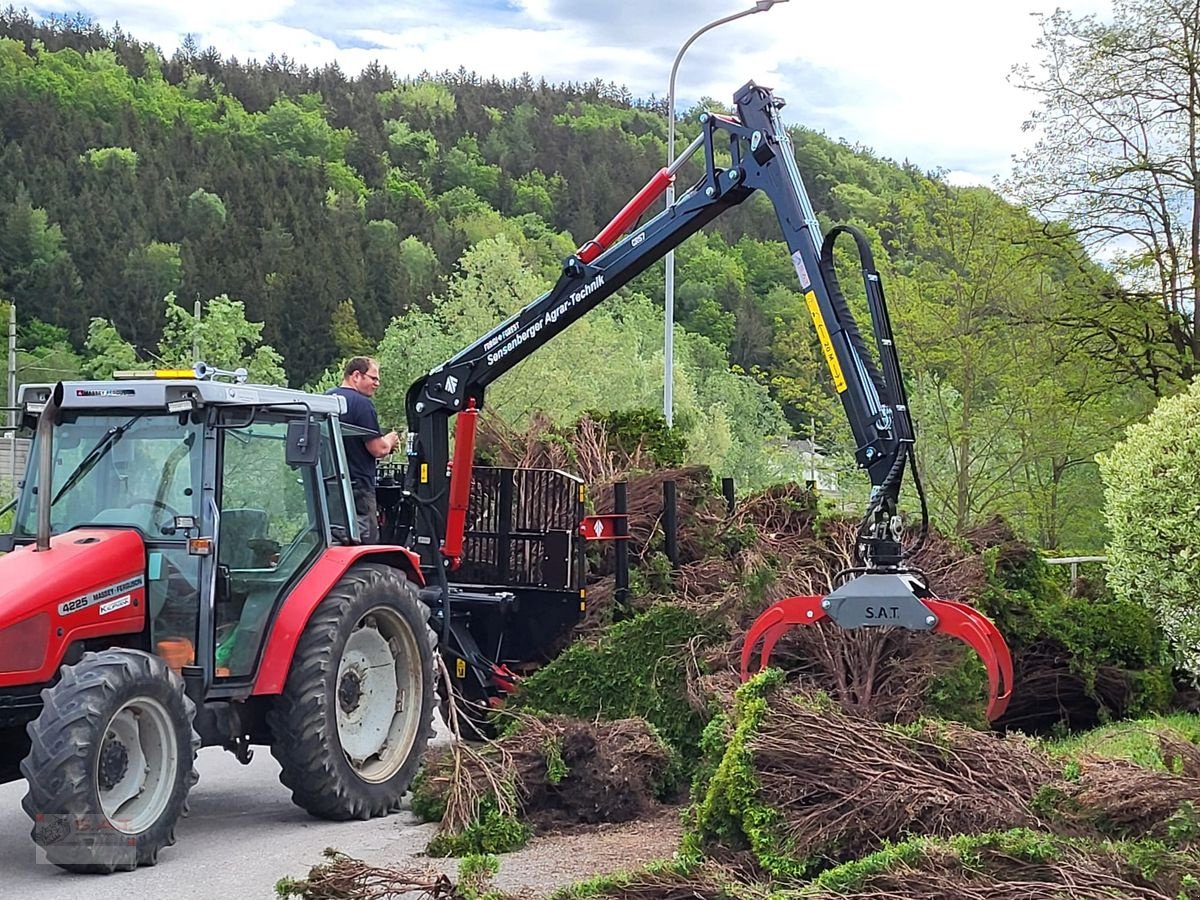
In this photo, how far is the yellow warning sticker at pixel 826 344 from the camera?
820 centimetres

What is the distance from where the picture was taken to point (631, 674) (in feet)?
29.2

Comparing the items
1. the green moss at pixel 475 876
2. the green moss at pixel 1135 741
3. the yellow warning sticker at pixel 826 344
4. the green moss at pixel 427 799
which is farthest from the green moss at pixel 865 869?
the yellow warning sticker at pixel 826 344

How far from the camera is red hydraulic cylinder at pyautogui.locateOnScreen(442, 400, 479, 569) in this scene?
10195 mm

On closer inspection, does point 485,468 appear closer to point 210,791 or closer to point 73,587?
point 210,791

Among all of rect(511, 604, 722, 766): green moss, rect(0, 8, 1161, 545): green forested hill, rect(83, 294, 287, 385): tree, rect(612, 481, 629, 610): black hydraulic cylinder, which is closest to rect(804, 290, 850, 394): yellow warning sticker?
rect(511, 604, 722, 766): green moss

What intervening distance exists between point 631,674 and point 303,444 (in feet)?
8.77

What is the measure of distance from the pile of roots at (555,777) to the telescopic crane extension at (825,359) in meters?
0.83

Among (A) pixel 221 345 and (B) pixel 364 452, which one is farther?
(A) pixel 221 345

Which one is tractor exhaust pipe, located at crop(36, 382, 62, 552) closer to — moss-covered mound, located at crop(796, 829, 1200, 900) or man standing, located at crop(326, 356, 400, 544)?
man standing, located at crop(326, 356, 400, 544)

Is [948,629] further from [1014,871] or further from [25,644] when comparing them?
[25,644]

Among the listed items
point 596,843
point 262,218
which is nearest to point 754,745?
point 596,843

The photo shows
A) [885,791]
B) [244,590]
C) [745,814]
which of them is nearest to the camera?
[885,791]

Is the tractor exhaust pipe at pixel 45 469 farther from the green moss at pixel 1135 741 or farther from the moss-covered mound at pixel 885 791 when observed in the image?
the green moss at pixel 1135 741

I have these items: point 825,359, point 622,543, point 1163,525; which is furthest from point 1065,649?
point 825,359
